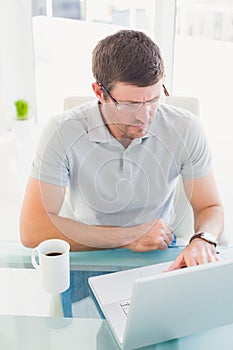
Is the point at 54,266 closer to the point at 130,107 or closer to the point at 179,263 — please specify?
the point at 179,263

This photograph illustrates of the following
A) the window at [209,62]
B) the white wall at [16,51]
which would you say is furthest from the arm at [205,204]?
the white wall at [16,51]

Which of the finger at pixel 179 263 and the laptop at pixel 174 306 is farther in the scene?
the finger at pixel 179 263

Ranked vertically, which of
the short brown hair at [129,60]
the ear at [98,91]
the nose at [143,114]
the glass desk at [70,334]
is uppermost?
the short brown hair at [129,60]

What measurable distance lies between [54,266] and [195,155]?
22.3 inches

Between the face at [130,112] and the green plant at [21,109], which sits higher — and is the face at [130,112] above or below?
above

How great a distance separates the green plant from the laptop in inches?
82.9

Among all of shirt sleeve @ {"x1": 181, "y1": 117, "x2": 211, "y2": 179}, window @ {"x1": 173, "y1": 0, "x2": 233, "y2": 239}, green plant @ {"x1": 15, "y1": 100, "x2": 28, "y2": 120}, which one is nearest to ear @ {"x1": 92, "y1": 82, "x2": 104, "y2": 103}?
shirt sleeve @ {"x1": 181, "y1": 117, "x2": 211, "y2": 179}

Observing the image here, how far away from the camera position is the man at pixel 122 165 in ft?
4.19

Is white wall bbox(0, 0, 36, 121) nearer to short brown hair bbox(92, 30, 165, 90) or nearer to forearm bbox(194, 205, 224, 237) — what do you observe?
short brown hair bbox(92, 30, 165, 90)

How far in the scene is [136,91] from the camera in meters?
1.27

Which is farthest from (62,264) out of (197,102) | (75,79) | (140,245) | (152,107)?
(75,79)

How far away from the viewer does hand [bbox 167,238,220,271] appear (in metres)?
1.12

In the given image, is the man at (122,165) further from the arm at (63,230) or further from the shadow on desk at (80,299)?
the shadow on desk at (80,299)

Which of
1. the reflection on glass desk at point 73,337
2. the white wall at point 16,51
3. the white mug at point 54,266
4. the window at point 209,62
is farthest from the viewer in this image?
the window at point 209,62
